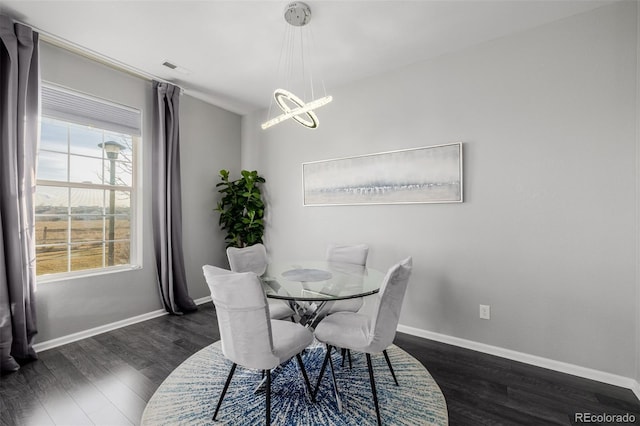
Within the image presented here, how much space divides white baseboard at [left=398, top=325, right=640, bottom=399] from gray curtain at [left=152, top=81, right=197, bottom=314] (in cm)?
276

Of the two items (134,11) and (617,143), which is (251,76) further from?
(617,143)

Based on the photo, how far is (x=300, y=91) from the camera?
12.5ft

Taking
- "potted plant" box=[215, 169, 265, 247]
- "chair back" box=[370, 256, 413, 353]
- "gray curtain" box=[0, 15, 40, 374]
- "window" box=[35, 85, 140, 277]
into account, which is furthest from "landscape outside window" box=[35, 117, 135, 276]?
"chair back" box=[370, 256, 413, 353]

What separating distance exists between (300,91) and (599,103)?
9.57ft

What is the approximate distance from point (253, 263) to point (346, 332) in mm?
1344

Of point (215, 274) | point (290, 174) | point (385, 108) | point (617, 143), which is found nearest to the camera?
point (215, 274)

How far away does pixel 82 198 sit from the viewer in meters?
3.17

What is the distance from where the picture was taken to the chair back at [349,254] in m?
3.03

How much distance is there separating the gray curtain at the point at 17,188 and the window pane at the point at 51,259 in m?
0.30

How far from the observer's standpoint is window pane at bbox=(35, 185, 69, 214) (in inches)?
113

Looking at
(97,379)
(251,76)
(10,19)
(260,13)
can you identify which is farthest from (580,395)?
(10,19)

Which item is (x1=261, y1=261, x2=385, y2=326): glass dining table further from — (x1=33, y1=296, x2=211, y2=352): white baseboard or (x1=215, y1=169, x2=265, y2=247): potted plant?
(x1=33, y1=296, x2=211, y2=352): white baseboard

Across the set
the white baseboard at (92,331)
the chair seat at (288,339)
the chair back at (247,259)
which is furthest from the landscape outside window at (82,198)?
the chair seat at (288,339)

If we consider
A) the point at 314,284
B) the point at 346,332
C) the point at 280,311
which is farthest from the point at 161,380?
the point at 346,332
